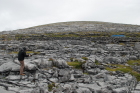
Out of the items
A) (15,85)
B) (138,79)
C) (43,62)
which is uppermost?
(43,62)

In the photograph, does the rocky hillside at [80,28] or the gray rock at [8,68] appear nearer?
the gray rock at [8,68]

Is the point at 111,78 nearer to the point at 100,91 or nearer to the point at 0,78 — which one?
the point at 100,91

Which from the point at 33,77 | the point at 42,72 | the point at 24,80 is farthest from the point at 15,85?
the point at 42,72

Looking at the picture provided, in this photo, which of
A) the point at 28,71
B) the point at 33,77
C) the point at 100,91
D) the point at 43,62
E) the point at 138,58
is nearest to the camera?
the point at 100,91

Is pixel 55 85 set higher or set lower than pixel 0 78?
lower

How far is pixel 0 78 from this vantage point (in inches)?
336

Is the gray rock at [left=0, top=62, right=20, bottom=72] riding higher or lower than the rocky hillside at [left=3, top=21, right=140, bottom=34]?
lower

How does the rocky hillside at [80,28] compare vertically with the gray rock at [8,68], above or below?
above

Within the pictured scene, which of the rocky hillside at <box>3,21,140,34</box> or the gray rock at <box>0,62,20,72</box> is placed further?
the rocky hillside at <box>3,21,140,34</box>

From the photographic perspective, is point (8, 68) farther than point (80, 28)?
No

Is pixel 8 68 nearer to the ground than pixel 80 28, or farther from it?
nearer to the ground

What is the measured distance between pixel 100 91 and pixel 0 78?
845 centimetres

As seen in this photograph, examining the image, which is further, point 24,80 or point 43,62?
point 43,62

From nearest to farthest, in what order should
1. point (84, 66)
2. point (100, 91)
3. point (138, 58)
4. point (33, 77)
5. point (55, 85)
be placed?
point (100, 91) < point (55, 85) < point (33, 77) < point (84, 66) < point (138, 58)
